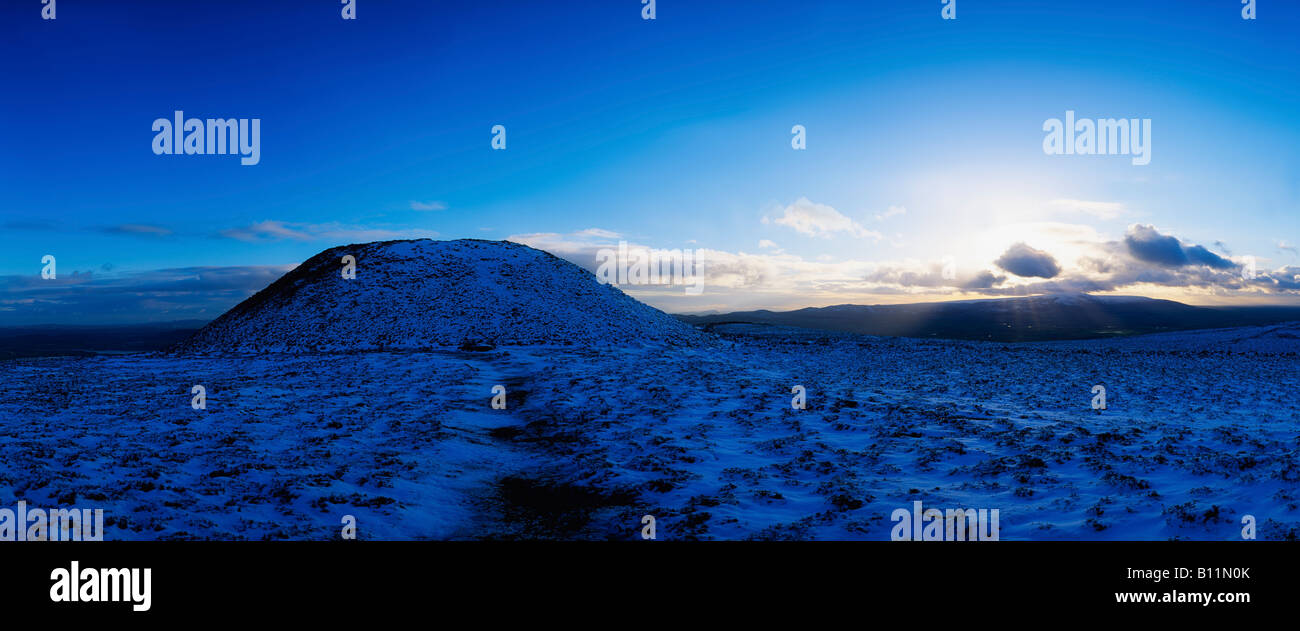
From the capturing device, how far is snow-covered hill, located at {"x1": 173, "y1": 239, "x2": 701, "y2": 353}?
3512cm

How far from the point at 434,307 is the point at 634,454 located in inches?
1197

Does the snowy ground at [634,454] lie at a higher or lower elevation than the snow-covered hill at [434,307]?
lower

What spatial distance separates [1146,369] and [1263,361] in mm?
13084

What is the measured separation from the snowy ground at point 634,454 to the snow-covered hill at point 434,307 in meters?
11.9

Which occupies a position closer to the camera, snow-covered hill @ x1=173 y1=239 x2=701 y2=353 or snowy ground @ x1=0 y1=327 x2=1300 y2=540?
snowy ground @ x1=0 y1=327 x2=1300 y2=540

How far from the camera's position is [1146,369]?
2914 cm

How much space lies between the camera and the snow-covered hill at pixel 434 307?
35125mm

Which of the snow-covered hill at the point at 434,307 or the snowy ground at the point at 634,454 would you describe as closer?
the snowy ground at the point at 634,454

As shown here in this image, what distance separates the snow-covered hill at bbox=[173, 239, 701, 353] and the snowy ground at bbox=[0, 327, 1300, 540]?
11.9 m

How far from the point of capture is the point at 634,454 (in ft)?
40.4

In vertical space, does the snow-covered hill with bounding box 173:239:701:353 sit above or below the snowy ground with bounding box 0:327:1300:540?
above

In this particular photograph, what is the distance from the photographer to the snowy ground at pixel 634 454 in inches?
332
